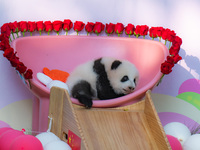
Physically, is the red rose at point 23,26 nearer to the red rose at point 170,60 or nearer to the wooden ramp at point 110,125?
the wooden ramp at point 110,125

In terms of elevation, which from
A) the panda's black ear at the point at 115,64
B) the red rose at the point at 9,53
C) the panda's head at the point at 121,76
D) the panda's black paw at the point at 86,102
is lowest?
the panda's black paw at the point at 86,102

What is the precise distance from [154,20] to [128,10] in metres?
0.16

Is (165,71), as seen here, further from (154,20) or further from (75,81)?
(154,20)

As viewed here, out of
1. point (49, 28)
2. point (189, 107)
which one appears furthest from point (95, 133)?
point (189, 107)

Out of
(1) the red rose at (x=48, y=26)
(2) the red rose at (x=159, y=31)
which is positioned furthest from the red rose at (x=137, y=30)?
(1) the red rose at (x=48, y=26)

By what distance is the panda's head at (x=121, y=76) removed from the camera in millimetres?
1436

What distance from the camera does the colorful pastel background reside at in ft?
5.91

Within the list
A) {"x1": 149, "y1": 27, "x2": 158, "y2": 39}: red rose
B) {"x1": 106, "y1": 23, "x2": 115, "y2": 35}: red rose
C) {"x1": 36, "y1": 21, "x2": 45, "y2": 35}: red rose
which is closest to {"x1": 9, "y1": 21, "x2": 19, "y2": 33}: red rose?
{"x1": 36, "y1": 21, "x2": 45, "y2": 35}: red rose

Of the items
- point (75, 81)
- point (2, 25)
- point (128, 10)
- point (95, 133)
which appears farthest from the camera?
point (128, 10)

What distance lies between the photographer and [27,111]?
184 centimetres

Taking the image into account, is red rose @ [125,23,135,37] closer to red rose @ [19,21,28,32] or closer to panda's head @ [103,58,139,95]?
panda's head @ [103,58,139,95]

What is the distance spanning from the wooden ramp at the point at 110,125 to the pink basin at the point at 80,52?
291 mm

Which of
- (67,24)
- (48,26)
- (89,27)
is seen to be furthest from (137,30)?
(48,26)

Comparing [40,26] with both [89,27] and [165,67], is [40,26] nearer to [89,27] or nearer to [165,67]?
[89,27]
